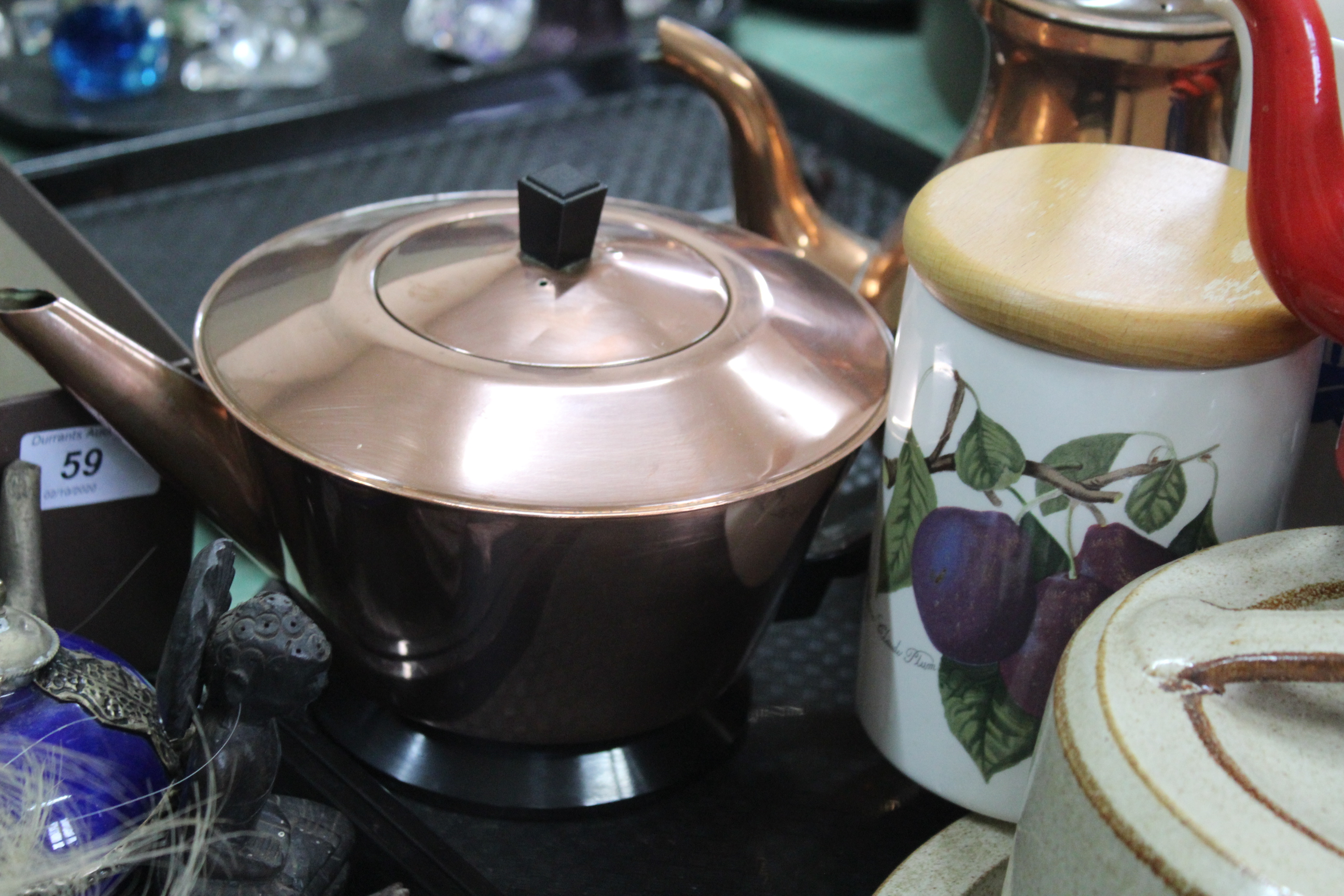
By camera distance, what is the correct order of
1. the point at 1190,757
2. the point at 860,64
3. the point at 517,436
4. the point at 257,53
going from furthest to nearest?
the point at 860,64, the point at 257,53, the point at 517,436, the point at 1190,757

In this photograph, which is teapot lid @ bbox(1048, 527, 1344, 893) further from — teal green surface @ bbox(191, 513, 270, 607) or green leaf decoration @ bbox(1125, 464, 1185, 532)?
teal green surface @ bbox(191, 513, 270, 607)

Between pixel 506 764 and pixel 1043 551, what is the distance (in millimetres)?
223

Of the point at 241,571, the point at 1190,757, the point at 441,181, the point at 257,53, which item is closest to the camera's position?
the point at 1190,757

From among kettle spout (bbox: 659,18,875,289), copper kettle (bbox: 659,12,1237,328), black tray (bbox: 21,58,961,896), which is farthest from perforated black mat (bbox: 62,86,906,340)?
copper kettle (bbox: 659,12,1237,328)

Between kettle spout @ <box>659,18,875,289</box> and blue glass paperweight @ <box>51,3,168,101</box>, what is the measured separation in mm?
573

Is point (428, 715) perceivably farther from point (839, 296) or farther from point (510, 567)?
point (839, 296)

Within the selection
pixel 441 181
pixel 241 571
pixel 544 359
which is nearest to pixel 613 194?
pixel 441 181

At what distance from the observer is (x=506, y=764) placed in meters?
0.49

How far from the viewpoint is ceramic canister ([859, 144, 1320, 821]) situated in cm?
35

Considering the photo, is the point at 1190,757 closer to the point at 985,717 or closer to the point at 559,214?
the point at 985,717

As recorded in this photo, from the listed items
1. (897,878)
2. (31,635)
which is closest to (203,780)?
(31,635)

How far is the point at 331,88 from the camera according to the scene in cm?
105

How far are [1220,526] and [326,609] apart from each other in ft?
1.01

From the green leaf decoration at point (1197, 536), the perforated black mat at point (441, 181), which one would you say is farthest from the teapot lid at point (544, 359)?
the perforated black mat at point (441, 181)
